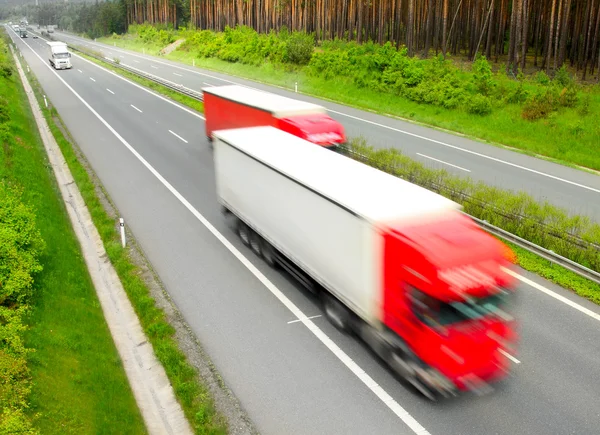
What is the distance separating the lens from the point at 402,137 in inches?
1085

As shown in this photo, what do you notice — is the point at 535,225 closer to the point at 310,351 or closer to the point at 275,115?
the point at 310,351

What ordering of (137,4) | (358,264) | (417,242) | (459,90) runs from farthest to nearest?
1. (137,4)
2. (459,90)
3. (358,264)
4. (417,242)

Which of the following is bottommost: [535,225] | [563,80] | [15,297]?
[15,297]

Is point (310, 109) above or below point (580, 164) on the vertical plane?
above

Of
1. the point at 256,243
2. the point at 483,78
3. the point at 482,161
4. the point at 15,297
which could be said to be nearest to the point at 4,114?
the point at 256,243

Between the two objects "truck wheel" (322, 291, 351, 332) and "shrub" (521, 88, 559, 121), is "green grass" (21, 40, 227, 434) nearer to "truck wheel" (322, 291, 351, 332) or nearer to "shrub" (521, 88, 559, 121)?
"truck wheel" (322, 291, 351, 332)

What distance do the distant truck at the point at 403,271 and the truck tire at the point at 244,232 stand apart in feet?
9.15

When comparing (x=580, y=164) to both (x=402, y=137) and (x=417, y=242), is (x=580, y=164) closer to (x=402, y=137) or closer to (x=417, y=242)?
(x=402, y=137)

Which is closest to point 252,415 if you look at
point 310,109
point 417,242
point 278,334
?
point 278,334

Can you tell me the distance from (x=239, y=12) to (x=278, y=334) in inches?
3078

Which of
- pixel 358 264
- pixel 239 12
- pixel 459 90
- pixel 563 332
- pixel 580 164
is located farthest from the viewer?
pixel 239 12

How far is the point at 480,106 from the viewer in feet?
99.6

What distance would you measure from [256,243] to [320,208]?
163 inches

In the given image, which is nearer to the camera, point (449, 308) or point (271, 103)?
point (449, 308)
